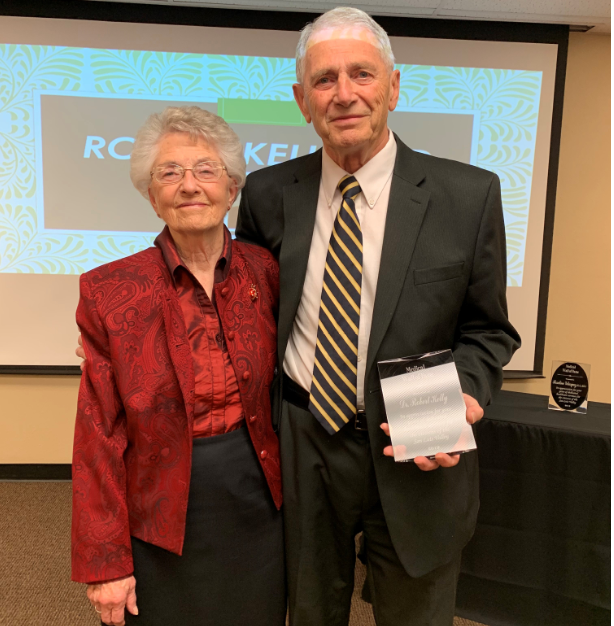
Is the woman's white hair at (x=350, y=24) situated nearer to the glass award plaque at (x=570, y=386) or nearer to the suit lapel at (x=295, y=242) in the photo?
the suit lapel at (x=295, y=242)

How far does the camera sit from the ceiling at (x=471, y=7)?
2.50 meters

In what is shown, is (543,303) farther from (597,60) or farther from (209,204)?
(209,204)

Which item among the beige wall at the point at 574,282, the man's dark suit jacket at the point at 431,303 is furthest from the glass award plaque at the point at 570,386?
the beige wall at the point at 574,282

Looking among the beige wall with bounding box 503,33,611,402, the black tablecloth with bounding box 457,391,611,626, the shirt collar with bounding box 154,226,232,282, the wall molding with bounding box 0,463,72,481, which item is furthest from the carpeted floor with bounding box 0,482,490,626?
the beige wall with bounding box 503,33,611,402

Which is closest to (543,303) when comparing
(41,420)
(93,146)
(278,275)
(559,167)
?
(559,167)

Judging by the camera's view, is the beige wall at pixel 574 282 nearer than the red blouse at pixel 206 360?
No

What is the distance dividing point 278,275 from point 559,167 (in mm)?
2502

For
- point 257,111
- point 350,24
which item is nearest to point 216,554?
point 350,24

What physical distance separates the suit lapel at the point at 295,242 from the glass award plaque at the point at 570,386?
4.43 feet

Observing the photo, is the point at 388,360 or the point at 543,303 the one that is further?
the point at 543,303

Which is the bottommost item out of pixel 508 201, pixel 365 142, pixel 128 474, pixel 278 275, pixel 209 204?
pixel 128 474

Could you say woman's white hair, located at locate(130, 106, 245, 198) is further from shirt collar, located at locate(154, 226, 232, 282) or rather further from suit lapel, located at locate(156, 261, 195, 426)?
suit lapel, located at locate(156, 261, 195, 426)

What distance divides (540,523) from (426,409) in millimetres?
1292

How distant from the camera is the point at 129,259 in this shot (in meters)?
1.16
